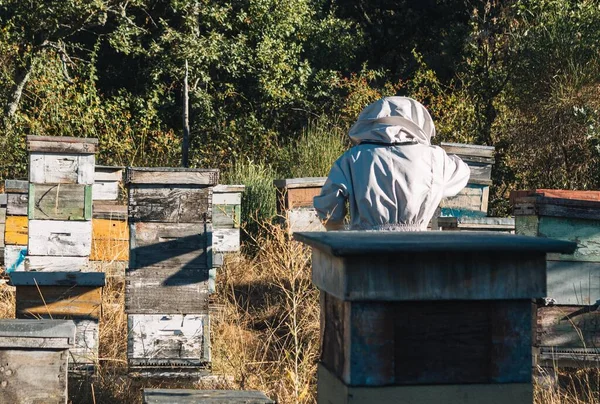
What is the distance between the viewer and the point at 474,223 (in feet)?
21.4

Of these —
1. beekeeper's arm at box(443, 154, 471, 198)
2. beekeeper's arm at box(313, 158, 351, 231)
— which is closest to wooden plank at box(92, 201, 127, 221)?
beekeeper's arm at box(313, 158, 351, 231)

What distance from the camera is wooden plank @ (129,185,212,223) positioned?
5023mm

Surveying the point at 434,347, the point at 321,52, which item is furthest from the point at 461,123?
the point at 434,347

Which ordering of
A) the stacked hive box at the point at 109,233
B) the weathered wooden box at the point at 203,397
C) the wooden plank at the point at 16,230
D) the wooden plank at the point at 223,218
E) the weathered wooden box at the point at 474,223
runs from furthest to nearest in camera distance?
the wooden plank at the point at 223,218, the wooden plank at the point at 16,230, the stacked hive box at the point at 109,233, the weathered wooden box at the point at 474,223, the weathered wooden box at the point at 203,397

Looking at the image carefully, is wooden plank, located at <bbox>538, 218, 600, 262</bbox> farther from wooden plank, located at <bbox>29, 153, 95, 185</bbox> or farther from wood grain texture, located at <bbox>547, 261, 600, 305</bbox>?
wooden plank, located at <bbox>29, 153, 95, 185</bbox>

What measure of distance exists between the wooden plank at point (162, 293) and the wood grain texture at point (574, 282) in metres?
1.95

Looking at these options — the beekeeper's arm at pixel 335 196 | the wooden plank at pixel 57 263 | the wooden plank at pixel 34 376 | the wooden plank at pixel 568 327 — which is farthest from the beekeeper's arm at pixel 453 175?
the wooden plank at pixel 57 263

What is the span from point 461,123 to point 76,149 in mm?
6670

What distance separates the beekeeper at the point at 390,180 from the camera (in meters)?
3.63

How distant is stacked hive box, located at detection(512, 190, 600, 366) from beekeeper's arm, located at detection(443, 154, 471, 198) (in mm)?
1145

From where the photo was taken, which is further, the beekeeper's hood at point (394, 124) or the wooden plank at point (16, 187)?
the wooden plank at point (16, 187)

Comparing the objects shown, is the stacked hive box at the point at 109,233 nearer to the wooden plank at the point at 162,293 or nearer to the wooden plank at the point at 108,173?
the wooden plank at the point at 108,173

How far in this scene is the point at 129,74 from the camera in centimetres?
1597

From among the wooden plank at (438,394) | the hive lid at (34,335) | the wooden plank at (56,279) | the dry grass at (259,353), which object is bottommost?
the dry grass at (259,353)
